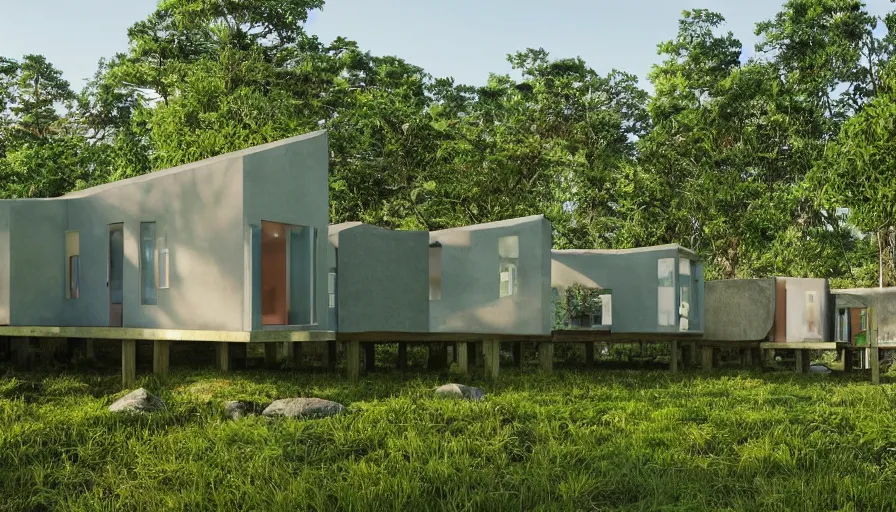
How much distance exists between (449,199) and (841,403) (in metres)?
13.3

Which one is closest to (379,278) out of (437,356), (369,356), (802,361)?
(369,356)

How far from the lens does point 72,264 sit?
508 inches

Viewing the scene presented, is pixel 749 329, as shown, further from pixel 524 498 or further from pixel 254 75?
pixel 254 75

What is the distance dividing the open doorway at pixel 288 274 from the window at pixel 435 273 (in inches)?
131

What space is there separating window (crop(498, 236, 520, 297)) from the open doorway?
3.57m

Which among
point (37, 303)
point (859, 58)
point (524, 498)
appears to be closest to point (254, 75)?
point (37, 303)

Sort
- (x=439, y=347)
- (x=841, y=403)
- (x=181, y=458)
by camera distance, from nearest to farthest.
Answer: (x=181, y=458), (x=841, y=403), (x=439, y=347)

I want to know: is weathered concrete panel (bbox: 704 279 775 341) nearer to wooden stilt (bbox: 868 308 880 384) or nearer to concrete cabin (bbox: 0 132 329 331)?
wooden stilt (bbox: 868 308 880 384)

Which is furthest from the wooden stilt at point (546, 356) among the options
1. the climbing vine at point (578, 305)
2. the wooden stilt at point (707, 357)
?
the wooden stilt at point (707, 357)

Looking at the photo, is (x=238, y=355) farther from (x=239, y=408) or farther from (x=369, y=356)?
(x=239, y=408)

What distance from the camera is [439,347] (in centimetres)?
1684

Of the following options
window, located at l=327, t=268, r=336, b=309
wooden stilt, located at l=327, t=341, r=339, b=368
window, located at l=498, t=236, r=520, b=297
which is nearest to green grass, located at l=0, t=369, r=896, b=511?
window, located at l=327, t=268, r=336, b=309

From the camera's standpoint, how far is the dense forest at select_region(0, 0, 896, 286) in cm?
2239

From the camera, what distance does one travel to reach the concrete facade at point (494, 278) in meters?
13.7
